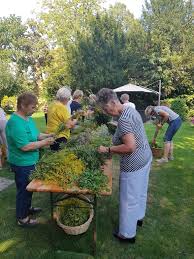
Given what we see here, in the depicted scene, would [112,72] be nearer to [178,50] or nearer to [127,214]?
[178,50]

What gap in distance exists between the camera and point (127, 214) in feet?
11.8

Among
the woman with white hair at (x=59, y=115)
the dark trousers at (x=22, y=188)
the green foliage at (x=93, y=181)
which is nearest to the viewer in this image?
the green foliage at (x=93, y=181)

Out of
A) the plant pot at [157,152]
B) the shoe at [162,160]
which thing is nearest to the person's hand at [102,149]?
the shoe at [162,160]

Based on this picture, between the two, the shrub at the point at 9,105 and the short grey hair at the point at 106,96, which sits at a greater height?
the short grey hair at the point at 106,96

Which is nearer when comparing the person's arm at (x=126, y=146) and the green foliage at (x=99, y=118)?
the person's arm at (x=126, y=146)

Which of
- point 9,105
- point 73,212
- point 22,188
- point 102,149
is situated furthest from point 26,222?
point 9,105

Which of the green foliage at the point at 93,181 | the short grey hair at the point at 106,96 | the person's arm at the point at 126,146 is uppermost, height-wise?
the short grey hair at the point at 106,96

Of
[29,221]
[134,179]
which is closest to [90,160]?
[134,179]

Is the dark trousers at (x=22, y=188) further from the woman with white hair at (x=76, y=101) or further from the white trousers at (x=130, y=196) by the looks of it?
the woman with white hair at (x=76, y=101)

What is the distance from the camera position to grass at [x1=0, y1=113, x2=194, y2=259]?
Answer: 358 centimetres

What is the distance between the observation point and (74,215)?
11.6 feet

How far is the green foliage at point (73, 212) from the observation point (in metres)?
3.53

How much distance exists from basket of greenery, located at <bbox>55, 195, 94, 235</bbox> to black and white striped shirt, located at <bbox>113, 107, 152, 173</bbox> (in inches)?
23.9

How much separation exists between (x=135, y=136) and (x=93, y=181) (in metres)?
0.73
